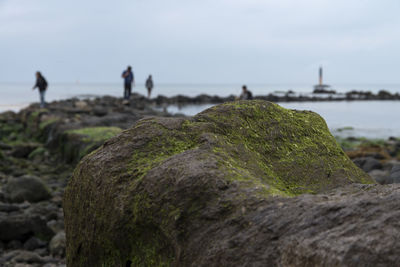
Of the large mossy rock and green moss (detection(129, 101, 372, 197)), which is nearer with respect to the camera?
the large mossy rock

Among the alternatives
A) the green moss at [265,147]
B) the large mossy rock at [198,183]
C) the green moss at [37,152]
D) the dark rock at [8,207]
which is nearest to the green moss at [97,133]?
the green moss at [37,152]

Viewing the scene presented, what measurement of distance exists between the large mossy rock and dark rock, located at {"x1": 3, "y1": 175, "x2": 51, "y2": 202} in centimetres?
528

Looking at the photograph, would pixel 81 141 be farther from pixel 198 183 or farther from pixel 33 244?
pixel 198 183

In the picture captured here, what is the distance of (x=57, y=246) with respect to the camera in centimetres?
616

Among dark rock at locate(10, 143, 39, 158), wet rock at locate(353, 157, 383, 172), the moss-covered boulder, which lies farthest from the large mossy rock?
dark rock at locate(10, 143, 39, 158)

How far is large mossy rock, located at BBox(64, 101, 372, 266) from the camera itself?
2457 mm

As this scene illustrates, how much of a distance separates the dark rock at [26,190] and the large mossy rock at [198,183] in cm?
528

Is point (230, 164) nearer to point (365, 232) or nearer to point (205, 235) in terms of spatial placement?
point (205, 235)

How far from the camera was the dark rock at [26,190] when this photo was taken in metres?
8.28

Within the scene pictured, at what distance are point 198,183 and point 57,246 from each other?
4326 millimetres

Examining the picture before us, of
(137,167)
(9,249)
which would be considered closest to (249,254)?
(137,167)

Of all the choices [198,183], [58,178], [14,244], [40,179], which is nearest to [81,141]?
[58,178]

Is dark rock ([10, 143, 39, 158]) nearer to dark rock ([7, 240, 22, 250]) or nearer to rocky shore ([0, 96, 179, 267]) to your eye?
rocky shore ([0, 96, 179, 267])

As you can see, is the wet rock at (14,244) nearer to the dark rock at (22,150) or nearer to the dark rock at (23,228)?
the dark rock at (23,228)
